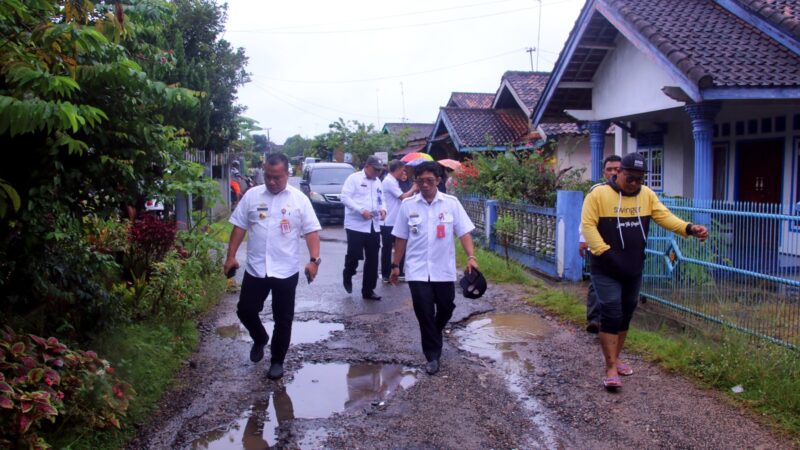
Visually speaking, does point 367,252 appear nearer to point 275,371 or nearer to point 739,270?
point 275,371

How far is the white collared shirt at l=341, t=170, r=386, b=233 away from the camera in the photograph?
8.50 m

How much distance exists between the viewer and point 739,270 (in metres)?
6.06

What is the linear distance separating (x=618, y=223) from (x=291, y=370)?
2.84m

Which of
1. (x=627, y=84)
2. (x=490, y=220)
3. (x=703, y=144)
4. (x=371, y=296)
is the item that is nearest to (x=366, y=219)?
(x=371, y=296)

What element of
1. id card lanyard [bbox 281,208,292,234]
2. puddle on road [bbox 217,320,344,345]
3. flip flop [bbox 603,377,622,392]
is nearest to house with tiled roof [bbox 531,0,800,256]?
flip flop [bbox 603,377,622,392]

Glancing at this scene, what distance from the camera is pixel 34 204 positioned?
13.5 feet

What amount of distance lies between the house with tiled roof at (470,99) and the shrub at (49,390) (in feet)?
88.9

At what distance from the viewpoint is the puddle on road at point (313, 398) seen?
436 centimetres

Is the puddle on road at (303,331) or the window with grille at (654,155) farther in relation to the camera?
the window with grille at (654,155)

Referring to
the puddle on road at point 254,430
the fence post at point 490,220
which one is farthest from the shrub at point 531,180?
the puddle on road at point 254,430

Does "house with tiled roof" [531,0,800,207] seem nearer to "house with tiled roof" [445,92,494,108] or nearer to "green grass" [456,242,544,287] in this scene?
"green grass" [456,242,544,287]

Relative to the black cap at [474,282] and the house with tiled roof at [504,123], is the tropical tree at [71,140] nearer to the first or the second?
the black cap at [474,282]

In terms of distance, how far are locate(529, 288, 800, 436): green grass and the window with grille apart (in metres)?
7.40

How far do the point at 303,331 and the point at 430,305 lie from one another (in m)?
1.88
